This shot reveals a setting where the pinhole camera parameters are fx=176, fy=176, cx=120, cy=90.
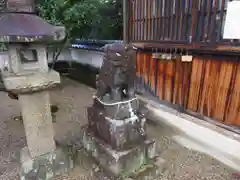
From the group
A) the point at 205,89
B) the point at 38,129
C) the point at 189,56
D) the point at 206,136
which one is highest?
the point at 189,56

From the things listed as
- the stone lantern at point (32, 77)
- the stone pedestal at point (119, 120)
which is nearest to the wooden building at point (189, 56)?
the stone pedestal at point (119, 120)

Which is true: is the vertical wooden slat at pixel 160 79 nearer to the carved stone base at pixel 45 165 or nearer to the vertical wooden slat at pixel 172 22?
the vertical wooden slat at pixel 172 22

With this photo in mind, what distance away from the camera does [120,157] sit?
8.36 ft

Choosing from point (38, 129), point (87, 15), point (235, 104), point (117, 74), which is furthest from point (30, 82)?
point (87, 15)

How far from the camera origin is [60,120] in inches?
182

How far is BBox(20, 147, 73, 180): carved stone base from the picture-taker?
8.45ft

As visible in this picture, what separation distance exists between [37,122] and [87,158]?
1156mm

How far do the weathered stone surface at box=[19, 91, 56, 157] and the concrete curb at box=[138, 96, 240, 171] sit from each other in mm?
2441

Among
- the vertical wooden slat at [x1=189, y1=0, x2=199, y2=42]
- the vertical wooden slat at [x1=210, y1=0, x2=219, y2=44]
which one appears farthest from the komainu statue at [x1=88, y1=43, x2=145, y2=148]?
the vertical wooden slat at [x1=210, y1=0, x2=219, y2=44]

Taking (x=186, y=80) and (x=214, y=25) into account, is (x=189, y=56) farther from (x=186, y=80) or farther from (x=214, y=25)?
(x=214, y=25)

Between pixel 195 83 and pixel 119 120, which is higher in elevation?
pixel 195 83

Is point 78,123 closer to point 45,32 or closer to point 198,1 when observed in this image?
point 45,32

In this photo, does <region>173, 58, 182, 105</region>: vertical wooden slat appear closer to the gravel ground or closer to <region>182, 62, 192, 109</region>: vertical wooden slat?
<region>182, 62, 192, 109</region>: vertical wooden slat

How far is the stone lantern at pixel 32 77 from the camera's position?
2020mm
